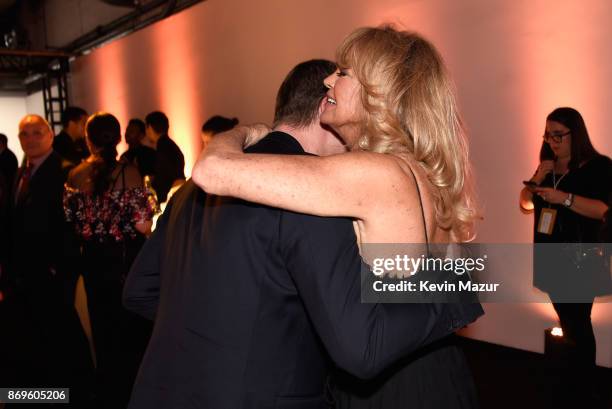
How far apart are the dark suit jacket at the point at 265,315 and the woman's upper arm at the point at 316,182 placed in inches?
2.3

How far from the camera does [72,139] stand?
229 inches

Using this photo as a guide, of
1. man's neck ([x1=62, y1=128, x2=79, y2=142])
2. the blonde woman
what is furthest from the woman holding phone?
man's neck ([x1=62, y1=128, x2=79, y2=142])

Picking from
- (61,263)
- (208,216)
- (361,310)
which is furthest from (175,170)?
(361,310)

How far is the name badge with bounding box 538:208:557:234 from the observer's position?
3.20 meters

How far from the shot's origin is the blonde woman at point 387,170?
1.06m

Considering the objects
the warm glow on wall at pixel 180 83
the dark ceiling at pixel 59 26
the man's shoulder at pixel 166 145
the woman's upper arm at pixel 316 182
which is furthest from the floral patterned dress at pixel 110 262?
the dark ceiling at pixel 59 26

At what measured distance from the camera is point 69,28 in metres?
11.8

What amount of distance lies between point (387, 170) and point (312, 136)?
449mm

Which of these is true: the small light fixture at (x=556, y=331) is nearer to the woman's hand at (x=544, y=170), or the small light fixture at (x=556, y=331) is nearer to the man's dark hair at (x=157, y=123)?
the woman's hand at (x=544, y=170)

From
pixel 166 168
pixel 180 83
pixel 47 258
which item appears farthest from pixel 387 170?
pixel 180 83

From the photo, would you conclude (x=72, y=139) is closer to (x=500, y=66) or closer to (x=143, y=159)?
(x=143, y=159)

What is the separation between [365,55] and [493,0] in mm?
3043

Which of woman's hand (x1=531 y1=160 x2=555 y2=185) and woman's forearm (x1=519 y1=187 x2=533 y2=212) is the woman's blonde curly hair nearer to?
woman's hand (x1=531 y1=160 x2=555 y2=185)

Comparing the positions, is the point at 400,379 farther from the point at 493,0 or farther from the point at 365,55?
the point at 493,0
